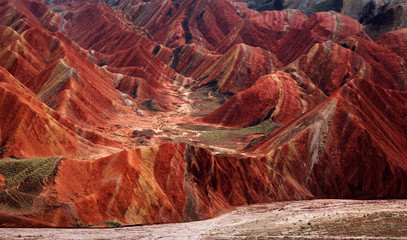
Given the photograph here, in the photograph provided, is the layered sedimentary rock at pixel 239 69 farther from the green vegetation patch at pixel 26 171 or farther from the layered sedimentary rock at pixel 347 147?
the green vegetation patch at pixel 26 171

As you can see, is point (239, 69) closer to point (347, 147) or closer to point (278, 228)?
point (347, 147)

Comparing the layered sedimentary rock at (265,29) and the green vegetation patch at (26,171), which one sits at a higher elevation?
the layered sedimentary rock at (265,29)

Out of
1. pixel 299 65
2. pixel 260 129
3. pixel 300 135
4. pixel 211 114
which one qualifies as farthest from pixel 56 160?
pixel 299 65

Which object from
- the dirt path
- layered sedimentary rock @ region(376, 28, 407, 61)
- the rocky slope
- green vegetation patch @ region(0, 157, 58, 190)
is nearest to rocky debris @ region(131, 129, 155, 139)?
the rocky slope

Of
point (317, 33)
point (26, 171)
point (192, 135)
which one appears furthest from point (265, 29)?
point (26, 171)

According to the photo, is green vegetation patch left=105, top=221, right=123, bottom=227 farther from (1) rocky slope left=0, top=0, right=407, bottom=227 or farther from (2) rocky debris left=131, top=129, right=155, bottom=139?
(2) rocky debris left=131, top=129, right=155, bottom=139

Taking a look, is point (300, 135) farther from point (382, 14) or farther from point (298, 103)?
point (382, 14)

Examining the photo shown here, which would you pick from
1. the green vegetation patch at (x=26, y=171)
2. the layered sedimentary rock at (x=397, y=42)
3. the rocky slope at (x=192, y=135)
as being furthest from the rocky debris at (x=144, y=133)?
the layered sedimentary rock at (x=397, y=42)
